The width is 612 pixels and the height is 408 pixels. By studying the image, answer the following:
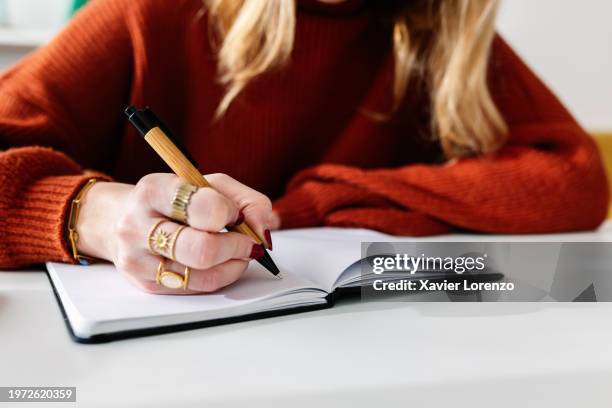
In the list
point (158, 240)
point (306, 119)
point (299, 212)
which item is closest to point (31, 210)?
point (158, 240)

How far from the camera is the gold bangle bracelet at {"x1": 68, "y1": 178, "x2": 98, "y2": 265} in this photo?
55cm

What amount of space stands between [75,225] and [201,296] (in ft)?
0.54

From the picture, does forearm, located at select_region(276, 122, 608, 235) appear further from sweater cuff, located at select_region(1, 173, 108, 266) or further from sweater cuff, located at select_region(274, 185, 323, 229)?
sweater cuff, located at select_region(1, 173, 108, 266)

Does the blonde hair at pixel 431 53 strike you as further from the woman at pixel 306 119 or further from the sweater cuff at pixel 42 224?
the sweater cuff at pixel 42 224

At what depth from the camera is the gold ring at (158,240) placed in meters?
0.44

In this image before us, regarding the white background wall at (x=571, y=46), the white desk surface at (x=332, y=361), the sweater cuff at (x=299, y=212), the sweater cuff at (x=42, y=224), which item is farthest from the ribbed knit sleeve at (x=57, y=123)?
the white background wall at (x=571, y=46)

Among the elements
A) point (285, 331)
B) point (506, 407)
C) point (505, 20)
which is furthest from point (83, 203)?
point (505, 20)

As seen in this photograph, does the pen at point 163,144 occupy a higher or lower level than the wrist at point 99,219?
higher

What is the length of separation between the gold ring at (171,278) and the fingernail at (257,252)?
5cm

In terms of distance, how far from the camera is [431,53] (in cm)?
104

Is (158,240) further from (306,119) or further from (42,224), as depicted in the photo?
(306,119)

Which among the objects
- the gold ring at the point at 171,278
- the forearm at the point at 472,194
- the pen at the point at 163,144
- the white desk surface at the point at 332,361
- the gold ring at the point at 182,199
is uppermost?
the pen at the point at 163,144

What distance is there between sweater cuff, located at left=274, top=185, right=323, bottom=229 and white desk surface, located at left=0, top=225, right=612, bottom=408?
31 cm

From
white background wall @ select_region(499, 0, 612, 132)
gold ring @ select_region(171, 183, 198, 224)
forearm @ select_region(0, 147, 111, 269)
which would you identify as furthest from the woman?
white background wall @ select_region(499, 0, 612, 132)
